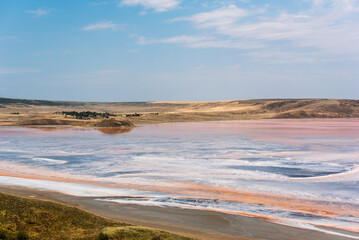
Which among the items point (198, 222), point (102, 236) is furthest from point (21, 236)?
point (198, 222)

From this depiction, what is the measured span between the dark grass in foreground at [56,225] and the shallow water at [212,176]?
206cm

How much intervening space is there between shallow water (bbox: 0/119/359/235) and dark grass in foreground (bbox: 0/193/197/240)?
2060 mm

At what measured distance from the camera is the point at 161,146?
70.8 feet

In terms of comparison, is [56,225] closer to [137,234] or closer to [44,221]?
[44,221]

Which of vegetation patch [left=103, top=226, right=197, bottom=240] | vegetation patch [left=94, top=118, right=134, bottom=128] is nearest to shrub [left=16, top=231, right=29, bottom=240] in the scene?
vegetation patch [left=103, top=226, right=197, bottom=240]

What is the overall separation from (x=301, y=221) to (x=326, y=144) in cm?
1567

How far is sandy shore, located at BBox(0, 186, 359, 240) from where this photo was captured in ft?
24.9

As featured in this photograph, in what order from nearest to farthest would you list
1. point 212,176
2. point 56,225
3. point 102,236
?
1. point 102,236
2. point 56,225
3. point 212,176

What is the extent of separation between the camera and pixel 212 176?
13234 millimetres

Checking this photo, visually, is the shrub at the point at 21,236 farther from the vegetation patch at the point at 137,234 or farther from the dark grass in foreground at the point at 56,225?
the vegetation patch at the point at 137,234

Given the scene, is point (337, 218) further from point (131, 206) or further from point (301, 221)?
point (131, 206)

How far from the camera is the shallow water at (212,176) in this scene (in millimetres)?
9672

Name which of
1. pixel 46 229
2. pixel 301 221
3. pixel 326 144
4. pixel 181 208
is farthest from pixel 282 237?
pixel 326 144

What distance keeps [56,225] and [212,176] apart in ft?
22.6
